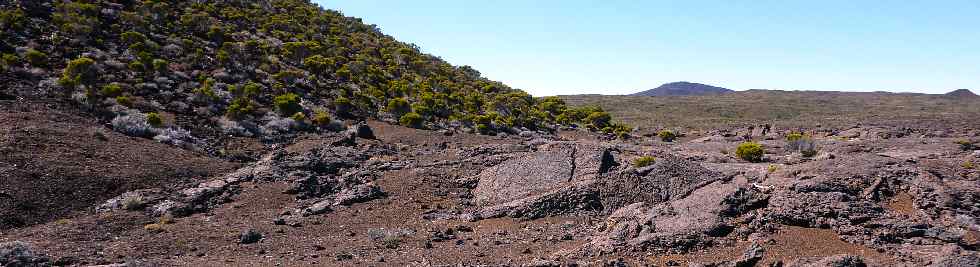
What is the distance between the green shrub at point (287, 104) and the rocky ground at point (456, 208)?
982 centimetres

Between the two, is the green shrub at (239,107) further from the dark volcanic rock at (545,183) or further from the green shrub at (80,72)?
the dark volcanic rock at (545,183)

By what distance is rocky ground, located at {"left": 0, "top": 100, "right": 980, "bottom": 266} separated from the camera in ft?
38.7

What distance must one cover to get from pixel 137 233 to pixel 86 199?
4.12 meters

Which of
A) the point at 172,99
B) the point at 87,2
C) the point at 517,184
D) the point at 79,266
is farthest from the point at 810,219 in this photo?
the point at 87,2

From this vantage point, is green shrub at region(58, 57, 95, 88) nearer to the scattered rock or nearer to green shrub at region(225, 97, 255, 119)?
green shrub at region(225, 97, 255, 119)

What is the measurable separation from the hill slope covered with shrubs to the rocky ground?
4647 millimetres

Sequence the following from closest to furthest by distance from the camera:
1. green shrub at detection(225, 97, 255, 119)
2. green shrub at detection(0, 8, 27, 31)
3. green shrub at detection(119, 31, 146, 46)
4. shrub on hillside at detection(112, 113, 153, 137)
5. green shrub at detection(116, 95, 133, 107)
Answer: shrub on hillside at detection(112, 113, 153, 137), green shrub at detection(116, 95, 133, 107), green shrub at detection(225, 97, 255, 119), green shrub at detection(0, 8, 27, 31), green shrub at detection(119, 31, 146, 46)

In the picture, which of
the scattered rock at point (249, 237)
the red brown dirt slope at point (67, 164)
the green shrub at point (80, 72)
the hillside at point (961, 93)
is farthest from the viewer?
the hillside at point (961, 93)

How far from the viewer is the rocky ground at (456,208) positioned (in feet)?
38.7

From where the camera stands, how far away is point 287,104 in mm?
34938

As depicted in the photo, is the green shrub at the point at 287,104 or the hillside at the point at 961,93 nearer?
the green shrub at the point at 287,104

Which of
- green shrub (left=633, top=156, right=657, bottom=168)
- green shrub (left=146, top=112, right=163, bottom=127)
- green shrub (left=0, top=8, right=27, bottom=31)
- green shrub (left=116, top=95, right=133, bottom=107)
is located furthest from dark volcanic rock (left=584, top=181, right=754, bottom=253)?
green shrub (left=0, top=8, right=27, bottom=31)

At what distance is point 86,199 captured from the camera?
58.5 feet

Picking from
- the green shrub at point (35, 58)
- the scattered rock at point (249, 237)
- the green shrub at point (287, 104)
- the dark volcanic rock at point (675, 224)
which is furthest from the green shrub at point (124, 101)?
the dark volcanic rock at point (675, 224)
